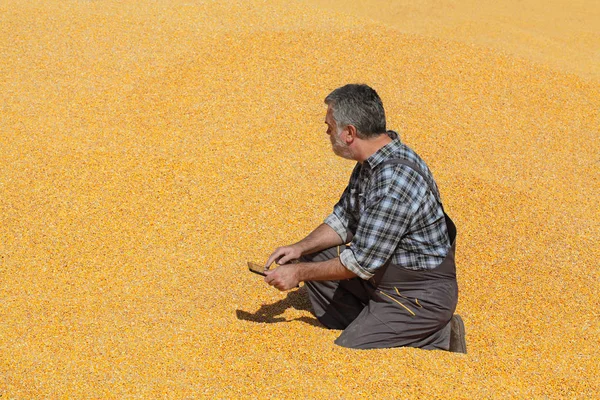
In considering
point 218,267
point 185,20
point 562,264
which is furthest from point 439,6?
point 218,267

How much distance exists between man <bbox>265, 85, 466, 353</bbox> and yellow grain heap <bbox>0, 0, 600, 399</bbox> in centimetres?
18

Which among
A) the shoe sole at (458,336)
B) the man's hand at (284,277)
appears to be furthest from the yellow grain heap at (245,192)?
the man's hand at (284,277)

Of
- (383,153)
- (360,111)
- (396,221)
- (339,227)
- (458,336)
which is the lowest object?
(458,336)

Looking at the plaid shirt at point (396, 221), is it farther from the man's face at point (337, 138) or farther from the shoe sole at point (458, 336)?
the shoe sole at point (458, 336)

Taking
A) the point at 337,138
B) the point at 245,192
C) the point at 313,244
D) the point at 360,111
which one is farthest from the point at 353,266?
the point at 245,192

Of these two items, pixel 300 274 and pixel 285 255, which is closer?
pixel 300 274

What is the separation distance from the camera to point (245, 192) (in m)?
5.03

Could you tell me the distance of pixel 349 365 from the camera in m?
3.22

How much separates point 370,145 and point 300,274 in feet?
2.39

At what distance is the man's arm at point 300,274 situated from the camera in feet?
11.1

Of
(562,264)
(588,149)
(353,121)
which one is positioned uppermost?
(353,121)

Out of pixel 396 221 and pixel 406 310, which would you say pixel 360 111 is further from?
pixel 406 310

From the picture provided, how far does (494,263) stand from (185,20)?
4365 mm

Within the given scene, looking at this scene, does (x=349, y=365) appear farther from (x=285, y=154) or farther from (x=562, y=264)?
(x=285, y=154)
